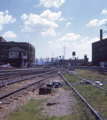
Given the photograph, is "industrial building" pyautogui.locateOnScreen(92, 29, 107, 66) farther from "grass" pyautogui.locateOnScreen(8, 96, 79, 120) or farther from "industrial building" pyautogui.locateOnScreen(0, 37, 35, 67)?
"grass" pyautogui.locateOnScreen(8, 96, 79, 120)

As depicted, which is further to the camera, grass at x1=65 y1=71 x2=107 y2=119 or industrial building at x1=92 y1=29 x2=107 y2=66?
industrial building at x1=92 y1=29 x2=107 y2=66

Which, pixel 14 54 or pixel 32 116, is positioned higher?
pixel 14 54

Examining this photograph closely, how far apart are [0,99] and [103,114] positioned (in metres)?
4.33

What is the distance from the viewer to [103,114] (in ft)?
15.3

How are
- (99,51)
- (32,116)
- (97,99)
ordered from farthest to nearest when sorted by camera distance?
(99,51) < (97,99) < (32,116)

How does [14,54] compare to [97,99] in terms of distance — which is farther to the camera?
[14,54]

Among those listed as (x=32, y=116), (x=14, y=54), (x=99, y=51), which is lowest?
(x=32, y=116)

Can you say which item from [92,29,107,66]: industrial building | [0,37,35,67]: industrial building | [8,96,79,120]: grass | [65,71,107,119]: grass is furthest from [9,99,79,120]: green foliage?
[92,29,107,66]: industrial building

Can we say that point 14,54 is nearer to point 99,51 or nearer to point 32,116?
point 99,51

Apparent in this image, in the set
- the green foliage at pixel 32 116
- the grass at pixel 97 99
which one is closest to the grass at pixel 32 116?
the green foliage at pixel 32 116

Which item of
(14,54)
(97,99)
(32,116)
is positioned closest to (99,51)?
(14,54)

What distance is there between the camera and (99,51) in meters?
83.4

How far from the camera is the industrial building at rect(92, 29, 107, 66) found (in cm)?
7777

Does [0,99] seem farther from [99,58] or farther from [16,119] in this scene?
[99,58]
